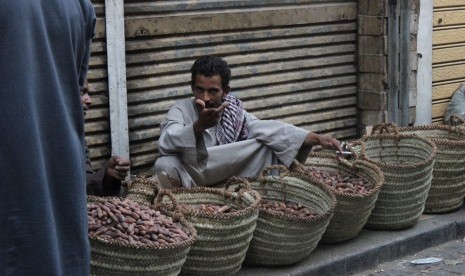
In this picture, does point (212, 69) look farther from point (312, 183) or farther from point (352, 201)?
point (352, 201)

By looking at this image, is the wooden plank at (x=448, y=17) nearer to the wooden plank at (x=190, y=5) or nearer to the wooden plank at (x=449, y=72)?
the wooden plank at (x=449, y=72)

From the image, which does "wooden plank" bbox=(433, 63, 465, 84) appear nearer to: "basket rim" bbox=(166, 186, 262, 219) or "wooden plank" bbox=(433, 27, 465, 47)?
"wooden plank" bbox=(433, 27, 465, 47)

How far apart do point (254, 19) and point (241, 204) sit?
2205 millimetres

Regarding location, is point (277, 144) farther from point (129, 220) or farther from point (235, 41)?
point (129, 220)

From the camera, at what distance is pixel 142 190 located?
224 inches

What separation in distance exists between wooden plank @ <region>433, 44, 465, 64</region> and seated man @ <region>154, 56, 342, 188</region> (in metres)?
2.92

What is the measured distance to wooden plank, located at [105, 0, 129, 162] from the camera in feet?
21.2

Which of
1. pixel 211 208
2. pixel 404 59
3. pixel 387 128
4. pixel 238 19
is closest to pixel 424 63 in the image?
pixel 404 59

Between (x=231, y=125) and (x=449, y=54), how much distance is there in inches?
134

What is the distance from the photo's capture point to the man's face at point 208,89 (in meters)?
6.22

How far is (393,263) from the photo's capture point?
647 centimetres

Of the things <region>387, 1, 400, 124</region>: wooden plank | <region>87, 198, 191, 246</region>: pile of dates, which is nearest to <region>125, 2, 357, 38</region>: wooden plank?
<region>387, 1, 400, 124</region>: wooden plank

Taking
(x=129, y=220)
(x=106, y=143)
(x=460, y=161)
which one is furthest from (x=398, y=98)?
(x=129, y=220)

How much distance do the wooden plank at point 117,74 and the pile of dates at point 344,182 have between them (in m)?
1.30
